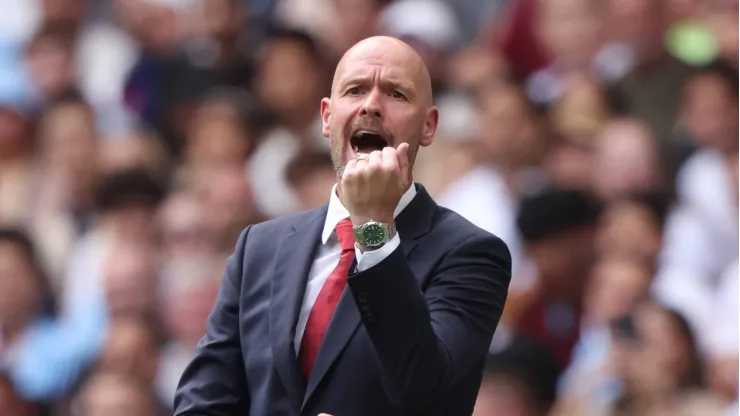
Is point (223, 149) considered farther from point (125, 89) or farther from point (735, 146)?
point (735, 146)

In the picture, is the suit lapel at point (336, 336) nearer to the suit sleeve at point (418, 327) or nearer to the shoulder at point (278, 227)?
the suit sleeve at point (418, 327)

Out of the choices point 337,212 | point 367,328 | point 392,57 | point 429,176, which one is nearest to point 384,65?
point 392,57

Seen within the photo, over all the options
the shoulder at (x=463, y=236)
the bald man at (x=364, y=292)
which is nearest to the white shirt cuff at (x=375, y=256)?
the bald man at (x=364, y=292)

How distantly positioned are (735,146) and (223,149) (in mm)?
2261

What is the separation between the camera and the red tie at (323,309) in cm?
259

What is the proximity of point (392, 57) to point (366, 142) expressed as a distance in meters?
0.16

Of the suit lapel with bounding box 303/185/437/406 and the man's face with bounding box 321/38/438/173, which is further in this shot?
the man's face with bounding box 321/38/438/173

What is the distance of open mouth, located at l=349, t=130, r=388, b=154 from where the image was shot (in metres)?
2.67

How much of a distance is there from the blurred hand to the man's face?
209 millimetres

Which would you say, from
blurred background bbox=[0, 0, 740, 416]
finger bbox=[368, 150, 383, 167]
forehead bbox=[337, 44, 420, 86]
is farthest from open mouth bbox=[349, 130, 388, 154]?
blurred background bbox=[0, 0, 740, 416]

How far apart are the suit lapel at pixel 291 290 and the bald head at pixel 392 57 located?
0.93 ft

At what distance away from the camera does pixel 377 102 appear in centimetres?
264

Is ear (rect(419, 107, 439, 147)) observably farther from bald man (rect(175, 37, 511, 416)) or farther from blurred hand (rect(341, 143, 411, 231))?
blurred hand (rect(341, 143, 411, 231))

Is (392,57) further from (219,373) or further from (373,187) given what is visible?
(219,373)
